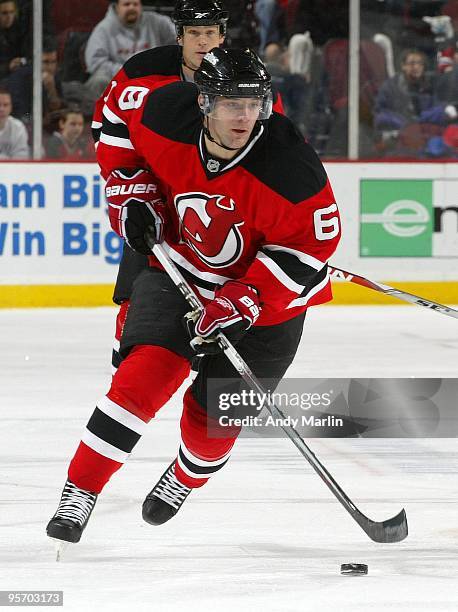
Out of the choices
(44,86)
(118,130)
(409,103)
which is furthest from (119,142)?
(409,103)

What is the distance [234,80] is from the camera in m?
2.55

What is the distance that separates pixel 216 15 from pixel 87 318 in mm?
2779

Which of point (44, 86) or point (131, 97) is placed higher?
point (131, 97)

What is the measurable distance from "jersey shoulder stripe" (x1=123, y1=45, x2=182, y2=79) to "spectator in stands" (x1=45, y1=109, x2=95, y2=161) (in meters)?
3.16

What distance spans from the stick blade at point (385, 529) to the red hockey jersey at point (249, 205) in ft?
1.39

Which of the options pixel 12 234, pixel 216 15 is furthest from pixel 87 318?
pixel 216 15

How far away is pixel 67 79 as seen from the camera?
6.60m

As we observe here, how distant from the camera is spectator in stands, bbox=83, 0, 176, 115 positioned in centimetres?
654

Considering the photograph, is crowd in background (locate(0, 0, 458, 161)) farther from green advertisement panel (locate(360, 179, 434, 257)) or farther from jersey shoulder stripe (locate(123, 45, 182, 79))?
jersey shoulder stripe (locate(123, 45, 182, 79))

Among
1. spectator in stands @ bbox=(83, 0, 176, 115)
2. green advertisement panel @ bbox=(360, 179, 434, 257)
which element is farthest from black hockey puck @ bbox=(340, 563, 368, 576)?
spectator in stands @ bbox=(83, 0, 176, 115)

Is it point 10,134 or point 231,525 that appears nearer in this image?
point 231,525

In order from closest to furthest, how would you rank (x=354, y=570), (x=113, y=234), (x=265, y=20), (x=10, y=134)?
(x=354, y=570) → (x=113, y=234) → (x=10, y=134) → (x=265, y=20)

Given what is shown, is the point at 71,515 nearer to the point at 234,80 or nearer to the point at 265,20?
the point at 234,80

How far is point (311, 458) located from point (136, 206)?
0.63 m
